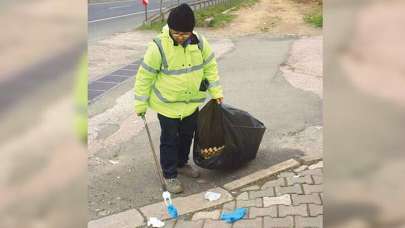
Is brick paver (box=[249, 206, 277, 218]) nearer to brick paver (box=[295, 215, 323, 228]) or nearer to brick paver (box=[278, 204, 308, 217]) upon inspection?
brick paver (box=[278, 204, 308, 217])

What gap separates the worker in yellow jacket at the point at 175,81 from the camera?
12.7 ft

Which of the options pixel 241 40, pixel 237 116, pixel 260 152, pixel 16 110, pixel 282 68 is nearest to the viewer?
pixel 16 110

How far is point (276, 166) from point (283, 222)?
3.33 ft

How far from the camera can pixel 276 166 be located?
178 inches

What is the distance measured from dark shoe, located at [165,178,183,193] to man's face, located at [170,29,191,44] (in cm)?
115

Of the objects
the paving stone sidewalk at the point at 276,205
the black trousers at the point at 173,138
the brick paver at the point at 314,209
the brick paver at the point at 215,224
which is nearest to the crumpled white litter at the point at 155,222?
the paving stone sidewalk at the point at 276,205

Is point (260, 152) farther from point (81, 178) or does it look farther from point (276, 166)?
point (81, 178)

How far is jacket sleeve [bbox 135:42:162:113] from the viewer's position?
3901 mm

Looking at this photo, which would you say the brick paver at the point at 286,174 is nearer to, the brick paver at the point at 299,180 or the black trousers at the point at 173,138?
the brick paver at the point at 299,180

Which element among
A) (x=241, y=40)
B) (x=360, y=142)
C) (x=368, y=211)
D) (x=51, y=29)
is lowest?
(x=241, y=40)

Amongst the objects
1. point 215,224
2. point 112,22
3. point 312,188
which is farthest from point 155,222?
point 112,22

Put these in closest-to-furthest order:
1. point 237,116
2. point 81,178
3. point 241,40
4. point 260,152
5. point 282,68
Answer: point 81,178, point 237,116, point 260,152, point 282,68, point 241,40

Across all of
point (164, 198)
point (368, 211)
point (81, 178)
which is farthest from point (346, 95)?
point (164, 198)

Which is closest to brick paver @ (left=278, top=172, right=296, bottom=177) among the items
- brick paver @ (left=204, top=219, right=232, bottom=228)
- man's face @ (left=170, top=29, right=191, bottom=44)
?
brick paver @ (left=204, top=219, right=232, bottom=228)
